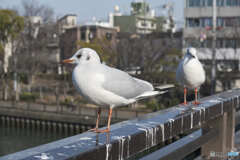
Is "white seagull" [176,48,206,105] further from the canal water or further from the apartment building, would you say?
the apartment building

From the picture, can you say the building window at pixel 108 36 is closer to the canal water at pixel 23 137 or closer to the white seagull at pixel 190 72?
the canal water at pixel 23 137

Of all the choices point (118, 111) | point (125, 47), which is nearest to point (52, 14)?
point (125, 47)

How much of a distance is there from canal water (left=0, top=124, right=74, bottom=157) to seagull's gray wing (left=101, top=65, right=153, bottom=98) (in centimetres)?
1218

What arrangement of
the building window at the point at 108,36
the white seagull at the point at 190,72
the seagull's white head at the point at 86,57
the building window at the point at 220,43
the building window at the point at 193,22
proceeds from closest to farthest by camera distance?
the seagull's white head at the point at 86,57 < the white seagull at the point at 190,72 < the building window at the point at 220,43 < the building window at the point at 193,22 < the building window at the point at 108,36

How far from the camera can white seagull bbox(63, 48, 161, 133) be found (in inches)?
100

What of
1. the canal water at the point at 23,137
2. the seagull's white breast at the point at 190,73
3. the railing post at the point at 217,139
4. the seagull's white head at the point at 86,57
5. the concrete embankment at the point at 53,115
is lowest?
the canal water at the point at 23,137

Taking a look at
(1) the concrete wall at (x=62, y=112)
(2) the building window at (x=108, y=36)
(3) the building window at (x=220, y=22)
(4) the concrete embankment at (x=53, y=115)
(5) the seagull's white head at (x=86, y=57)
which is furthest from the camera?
(2) the building window at (x=108, y=36)

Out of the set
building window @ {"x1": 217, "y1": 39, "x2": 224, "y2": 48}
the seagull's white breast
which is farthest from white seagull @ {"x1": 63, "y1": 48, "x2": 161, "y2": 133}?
building window @ {"x1": 217, "y1": 39, "x2": 224, "y2": 48}

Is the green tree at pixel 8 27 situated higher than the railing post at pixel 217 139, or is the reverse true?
the green tree at pixel 8 27

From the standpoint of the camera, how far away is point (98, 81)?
2570mm

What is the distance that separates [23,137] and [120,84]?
15.1 m

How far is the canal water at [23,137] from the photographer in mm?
15241

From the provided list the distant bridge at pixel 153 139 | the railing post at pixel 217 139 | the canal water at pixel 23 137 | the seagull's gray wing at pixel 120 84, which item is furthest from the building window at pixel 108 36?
the seagull's gray wing at pixel 120 84

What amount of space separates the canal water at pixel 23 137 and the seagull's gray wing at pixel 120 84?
12.2m
